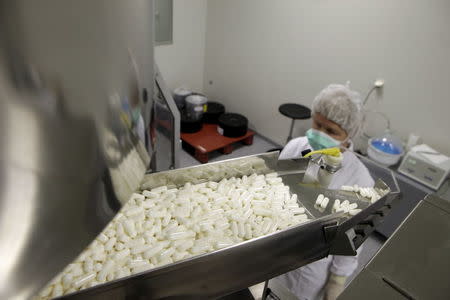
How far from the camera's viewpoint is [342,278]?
1332 millimetres

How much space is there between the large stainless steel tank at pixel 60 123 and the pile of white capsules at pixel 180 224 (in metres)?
0.60

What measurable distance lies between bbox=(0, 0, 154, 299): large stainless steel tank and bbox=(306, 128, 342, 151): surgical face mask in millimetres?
1482

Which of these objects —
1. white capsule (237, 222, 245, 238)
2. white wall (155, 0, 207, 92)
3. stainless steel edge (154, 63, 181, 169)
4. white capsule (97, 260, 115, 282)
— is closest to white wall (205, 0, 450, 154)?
white wall (155, 0, 207, 92)

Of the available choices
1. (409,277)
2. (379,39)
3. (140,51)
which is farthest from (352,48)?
(140,51)

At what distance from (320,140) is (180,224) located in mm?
982

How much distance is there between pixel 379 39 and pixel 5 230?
2.94 metres

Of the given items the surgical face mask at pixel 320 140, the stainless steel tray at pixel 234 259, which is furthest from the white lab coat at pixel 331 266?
the stainless steel tray at pixel 234 259

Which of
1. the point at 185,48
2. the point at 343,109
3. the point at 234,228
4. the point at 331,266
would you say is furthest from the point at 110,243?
the point at 185,48

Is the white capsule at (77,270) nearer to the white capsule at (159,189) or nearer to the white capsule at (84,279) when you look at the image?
the white capsule at (84,279)

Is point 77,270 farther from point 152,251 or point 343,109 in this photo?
point 343,109

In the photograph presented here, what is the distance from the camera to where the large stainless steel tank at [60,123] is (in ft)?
0.59

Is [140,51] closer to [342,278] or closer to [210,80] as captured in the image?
[342,278]

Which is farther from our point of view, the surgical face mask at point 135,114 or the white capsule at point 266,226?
the white capsule at point 266,226

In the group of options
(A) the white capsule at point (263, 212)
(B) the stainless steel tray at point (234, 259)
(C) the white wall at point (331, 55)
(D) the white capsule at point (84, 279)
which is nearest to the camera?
(B) the stainless steel tray at point (234, 259)
